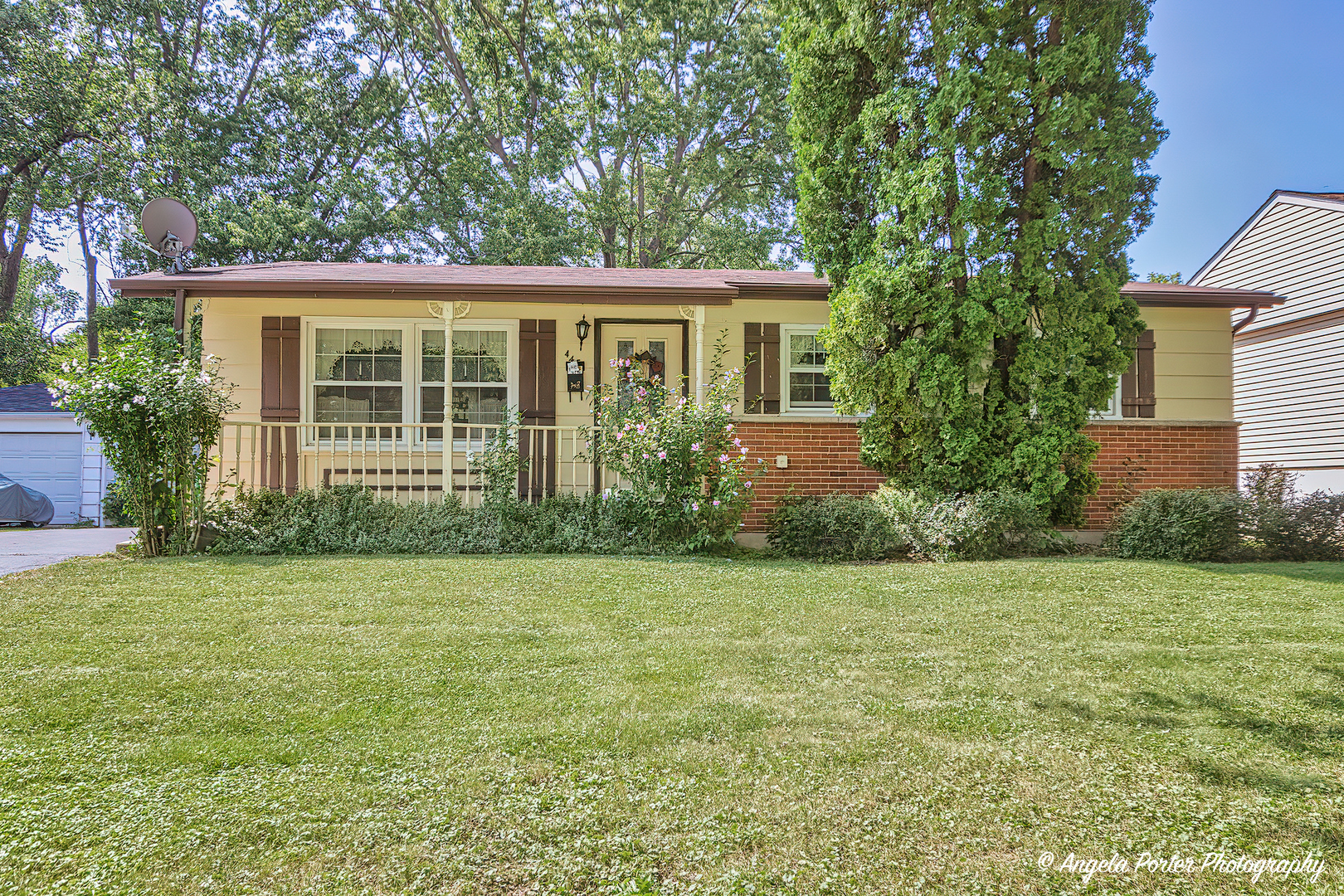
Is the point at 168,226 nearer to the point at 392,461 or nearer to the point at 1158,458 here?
the point at 392,461

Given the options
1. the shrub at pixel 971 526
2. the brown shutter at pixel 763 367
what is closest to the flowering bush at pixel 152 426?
the brown shutter at pixel 763 367

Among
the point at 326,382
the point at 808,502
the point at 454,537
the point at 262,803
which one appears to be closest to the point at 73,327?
the point at 326,382

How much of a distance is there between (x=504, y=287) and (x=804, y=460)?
3.66 m

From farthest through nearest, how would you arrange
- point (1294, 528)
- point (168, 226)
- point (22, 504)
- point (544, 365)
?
point (22, 504) → point (544, 365) → point (168, 226) → point (1294, 528)

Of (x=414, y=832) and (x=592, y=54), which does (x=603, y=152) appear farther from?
(x=414, y=832)

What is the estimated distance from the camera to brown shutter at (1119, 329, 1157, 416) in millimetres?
8406

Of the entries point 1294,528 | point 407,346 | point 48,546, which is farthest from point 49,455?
point 1294,528

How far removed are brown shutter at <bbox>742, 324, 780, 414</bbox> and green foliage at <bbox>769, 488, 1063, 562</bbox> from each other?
83.2 inches

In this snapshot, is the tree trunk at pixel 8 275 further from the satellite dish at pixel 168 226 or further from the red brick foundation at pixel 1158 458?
the red brick foundation at pixel 1158 458

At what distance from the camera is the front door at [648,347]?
8.85 meters

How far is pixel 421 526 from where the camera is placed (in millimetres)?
6418

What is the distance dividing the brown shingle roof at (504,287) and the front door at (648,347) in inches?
26.6

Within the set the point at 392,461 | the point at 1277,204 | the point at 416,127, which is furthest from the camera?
the point at 416,127

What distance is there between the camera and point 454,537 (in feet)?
20.8
